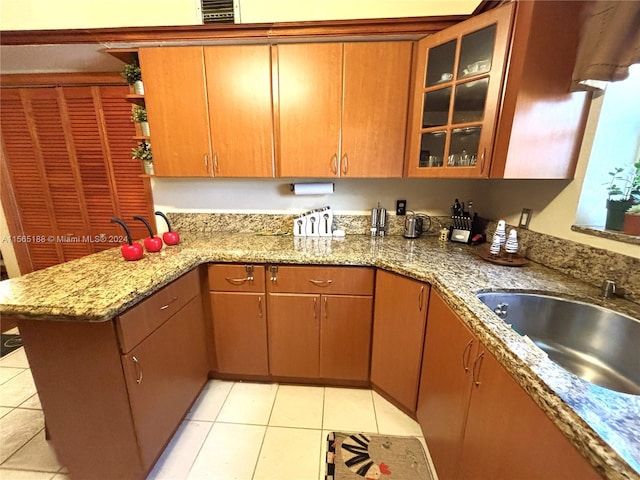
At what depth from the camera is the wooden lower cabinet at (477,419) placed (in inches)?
24.6

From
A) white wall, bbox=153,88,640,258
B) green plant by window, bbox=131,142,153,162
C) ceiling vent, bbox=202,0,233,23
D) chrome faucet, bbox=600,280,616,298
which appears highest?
ceiling vent, bbox=202,0,233,23

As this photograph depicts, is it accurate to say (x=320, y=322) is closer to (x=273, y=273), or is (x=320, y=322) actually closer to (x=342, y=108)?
(x=273, y=273)

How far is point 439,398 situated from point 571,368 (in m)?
0.52

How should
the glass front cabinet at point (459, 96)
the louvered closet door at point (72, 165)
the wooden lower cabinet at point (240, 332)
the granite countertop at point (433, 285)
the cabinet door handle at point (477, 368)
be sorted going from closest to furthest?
the granite countertop at point (433, 285) < the cabinet door handle at point (477, 368) < the glass front cabinet at point (459, 96) < the wooden lower cabinet at point (240, 332) < the louvered closet door at point (72, 165)

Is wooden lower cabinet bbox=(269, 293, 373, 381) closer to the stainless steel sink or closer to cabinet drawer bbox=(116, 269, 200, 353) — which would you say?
cabinet drawer bbox=(116, 269, 200, 353)

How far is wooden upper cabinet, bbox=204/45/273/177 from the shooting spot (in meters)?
1.63

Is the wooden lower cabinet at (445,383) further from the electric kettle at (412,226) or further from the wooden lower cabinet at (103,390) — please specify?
the wooden lower cabinet at (103,390)

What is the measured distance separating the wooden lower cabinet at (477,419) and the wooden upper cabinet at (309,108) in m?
1.08

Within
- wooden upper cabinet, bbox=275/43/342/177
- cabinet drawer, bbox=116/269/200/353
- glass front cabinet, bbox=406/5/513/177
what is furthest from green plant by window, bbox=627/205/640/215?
cabinet drawer, bbox=116/269/200/353

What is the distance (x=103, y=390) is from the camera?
1.08m

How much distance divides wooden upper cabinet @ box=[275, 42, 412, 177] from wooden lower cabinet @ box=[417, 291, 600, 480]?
3.20 ft

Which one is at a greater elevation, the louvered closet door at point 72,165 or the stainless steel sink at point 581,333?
the louvered closet door at point 72,165

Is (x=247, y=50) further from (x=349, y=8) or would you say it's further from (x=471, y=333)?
(x=471, y=333)

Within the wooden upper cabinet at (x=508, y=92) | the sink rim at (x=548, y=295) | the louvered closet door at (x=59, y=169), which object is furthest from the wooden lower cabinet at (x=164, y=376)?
the wooden upper cabinet at (x=508, y=92)
